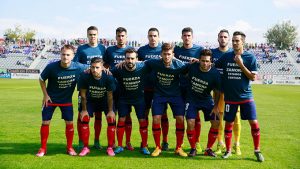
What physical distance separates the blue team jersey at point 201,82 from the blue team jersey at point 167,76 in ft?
0.76

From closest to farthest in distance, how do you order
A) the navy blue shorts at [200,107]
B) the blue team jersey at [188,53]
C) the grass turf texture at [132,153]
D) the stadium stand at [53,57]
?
the grass turf texture at [132,153]
the navy blue shorts at [200,107]
the blue team jersey at [188,53]
the stadium stand at [53,57]

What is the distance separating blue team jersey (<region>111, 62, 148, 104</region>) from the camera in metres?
7.47

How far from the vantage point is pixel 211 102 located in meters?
7.51

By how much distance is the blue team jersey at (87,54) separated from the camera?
319 inches

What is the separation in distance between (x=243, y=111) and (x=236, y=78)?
707mm

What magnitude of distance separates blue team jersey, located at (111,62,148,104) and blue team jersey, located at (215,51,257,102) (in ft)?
5.75

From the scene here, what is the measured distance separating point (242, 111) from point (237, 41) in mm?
1462

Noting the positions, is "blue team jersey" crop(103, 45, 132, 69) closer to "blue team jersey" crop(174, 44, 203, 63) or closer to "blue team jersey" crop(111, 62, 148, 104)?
"blue team jersey" crop(111, 62, 148, 104)

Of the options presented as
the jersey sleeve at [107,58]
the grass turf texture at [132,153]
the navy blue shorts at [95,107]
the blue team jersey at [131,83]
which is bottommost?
the grass turf texture at [132,153]

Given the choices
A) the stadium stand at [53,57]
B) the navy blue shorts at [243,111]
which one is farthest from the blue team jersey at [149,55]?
the stadium stand at [53,57]

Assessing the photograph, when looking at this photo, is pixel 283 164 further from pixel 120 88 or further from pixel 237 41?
pixel 120 88

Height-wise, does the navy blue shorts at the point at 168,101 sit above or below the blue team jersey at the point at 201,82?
below

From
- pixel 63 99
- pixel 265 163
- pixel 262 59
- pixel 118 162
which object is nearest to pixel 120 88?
pixel 63 99

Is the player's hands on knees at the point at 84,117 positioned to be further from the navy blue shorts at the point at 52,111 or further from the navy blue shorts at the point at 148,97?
the navy blue shorts at the point at 148,97
